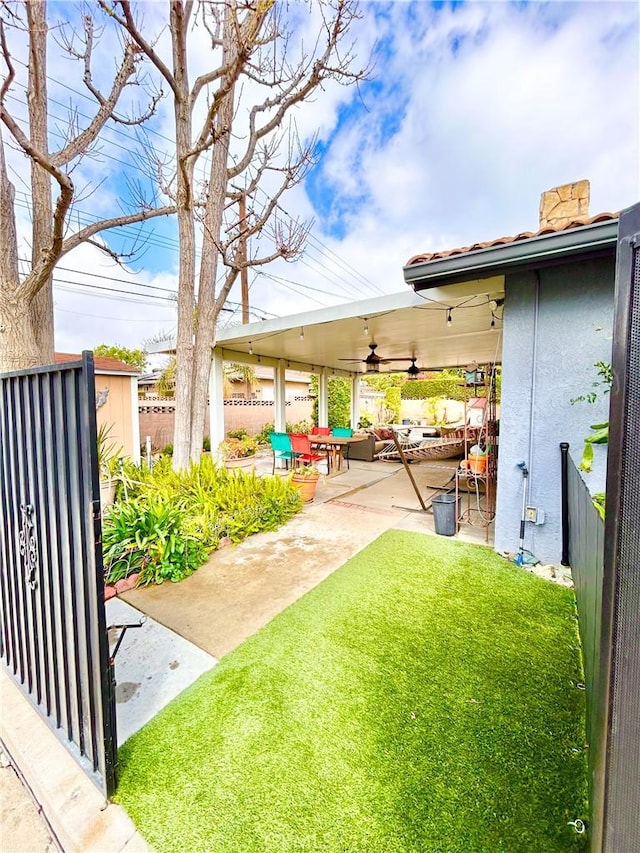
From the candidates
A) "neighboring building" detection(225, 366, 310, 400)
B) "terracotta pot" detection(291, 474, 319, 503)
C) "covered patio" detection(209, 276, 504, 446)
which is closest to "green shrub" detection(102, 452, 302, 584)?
"terracotta pot" detection(291, 474, 319, 503)

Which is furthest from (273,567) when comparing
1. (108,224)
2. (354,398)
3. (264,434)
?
(354,398)

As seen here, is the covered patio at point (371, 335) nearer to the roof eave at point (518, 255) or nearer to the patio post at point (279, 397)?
the patio post at point (279, 397)

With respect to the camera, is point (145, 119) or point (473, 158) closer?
point (145, 119)

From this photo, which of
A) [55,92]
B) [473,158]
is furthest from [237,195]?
[473,158]

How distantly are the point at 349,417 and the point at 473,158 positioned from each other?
9316 mm

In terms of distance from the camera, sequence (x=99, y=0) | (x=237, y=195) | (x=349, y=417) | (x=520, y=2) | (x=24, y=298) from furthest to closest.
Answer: (x=349, y=417), (x=237, y=195), (x=520, y=2), (x=99, y=0), (x=24, y=298)

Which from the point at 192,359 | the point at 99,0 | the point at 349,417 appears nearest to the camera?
the point at 99,0

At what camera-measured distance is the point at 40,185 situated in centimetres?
404

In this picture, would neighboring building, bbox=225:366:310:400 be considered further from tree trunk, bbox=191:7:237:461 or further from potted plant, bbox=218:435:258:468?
tree trunk, bbox=191:7:237:461

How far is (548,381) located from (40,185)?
5.71 meters

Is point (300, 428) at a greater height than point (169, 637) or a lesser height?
greater

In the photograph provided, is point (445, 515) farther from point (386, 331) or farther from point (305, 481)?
point (386, 331)

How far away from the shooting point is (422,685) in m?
2.18

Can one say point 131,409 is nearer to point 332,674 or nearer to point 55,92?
point 55,92
